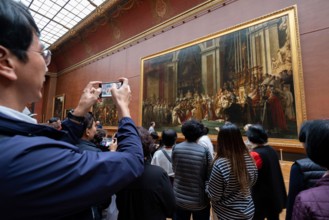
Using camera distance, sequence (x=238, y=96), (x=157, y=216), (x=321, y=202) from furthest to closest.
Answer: (x=238, y=96)
(x=157, y=216)
(x=321, y=202)

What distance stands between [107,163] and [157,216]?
51.5 inches

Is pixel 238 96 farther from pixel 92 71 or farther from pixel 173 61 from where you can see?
pixel 92 71

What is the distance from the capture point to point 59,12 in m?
10.9

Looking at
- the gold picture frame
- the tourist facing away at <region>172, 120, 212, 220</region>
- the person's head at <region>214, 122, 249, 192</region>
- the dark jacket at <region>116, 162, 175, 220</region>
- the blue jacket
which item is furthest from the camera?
the gold picture frame

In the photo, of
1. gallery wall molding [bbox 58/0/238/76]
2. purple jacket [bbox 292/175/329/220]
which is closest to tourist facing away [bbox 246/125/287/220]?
purple jacket [bbox 292/175/329/220]

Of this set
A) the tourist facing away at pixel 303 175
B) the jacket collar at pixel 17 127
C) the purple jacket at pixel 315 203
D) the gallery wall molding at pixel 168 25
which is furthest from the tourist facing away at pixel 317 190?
the gallery wall molding at pixel 168 25

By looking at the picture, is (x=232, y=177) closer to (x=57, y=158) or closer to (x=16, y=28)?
(x=57, y=158)

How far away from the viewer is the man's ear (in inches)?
A: 24.8

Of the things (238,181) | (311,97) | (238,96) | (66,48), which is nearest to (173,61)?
(238,96)

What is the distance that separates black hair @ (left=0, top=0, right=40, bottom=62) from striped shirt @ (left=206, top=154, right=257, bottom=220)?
72.2 inches

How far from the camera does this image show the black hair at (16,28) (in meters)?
0.63

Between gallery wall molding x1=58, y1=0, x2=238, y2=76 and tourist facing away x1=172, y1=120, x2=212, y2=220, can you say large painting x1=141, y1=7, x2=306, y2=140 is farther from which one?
tourist facing away x1=172, y1=120, x2=212, y2=220

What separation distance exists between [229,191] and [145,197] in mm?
890

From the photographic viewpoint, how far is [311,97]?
165 inches
